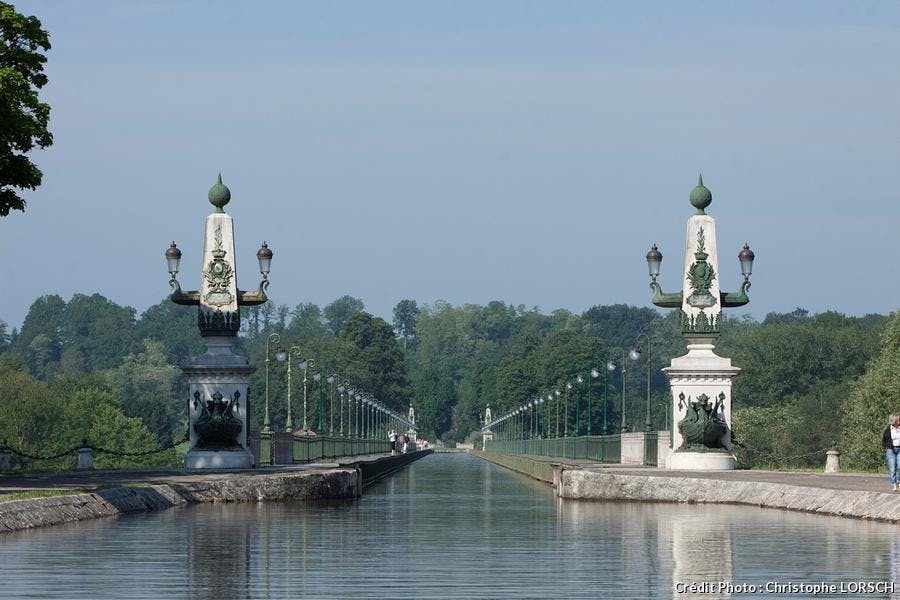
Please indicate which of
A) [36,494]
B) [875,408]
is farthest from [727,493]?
[875,408]

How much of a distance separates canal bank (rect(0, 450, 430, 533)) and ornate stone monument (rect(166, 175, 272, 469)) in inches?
78.2

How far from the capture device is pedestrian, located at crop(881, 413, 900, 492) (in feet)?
121

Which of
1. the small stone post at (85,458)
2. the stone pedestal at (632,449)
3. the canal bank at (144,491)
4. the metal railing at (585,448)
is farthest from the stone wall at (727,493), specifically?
the small stone post at (85,458)

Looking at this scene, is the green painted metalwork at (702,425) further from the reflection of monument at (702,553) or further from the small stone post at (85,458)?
the small stone post at (85,458)

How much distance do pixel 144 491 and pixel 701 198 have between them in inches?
871

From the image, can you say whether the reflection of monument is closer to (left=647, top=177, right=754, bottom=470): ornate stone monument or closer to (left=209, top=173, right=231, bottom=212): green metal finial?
(left=647, top=177, right=754, bottom=470): ornate stone monument

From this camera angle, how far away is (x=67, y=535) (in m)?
26.3

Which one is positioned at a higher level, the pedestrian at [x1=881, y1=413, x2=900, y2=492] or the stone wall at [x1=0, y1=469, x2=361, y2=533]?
the pedestrian at [x1=881, y1=413, x2=900, y2=492]

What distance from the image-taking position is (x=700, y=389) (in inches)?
1953

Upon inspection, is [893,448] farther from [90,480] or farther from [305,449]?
[305,449]

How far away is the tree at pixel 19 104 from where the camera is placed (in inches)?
1544

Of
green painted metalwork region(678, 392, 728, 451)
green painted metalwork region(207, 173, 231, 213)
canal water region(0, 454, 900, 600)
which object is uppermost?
green painted metalwork region(207, 173, 231, 213)

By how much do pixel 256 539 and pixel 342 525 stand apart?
16.1 ft

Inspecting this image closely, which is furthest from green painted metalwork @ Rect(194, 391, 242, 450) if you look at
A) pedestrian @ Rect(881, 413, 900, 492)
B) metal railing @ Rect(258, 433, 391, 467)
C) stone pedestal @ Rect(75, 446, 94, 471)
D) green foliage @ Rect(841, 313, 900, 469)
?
green foliage @ Rect(841, 313, 900, 469)
